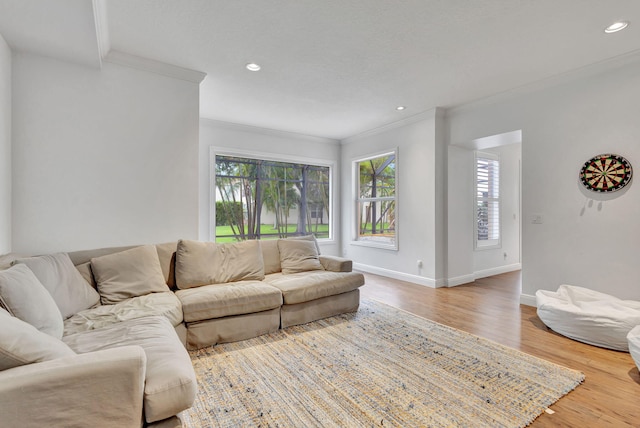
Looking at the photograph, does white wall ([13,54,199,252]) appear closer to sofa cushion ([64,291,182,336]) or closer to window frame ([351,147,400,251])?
sofa cushion ([64,291,182,336])

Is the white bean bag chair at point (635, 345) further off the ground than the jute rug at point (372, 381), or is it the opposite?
the white bean bag chair at point (635, 345)

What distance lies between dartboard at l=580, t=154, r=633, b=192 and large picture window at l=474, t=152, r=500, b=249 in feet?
6.77

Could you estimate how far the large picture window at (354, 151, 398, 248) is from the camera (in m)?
5.45

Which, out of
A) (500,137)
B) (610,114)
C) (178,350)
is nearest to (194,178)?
(178,350)

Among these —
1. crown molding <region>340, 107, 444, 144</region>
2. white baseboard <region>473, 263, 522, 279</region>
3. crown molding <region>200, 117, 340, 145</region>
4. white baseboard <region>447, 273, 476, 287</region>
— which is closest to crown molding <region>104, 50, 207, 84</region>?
crown molding <region>200, 117, 340, 145</region>

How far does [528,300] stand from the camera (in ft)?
12.0

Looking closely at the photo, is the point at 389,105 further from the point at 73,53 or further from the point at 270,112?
the point at 73,53

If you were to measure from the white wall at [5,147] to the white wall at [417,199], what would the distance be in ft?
15.2

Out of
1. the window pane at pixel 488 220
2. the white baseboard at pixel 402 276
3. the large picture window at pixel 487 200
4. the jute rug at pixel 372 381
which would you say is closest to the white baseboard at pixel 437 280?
the white baseboard at pixel 402 276

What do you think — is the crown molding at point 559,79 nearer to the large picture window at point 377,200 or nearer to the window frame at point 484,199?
the window frame at point 484,199

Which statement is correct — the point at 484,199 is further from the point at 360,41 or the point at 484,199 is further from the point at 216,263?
the point at 216,263

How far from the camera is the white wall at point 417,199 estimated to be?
4.54 metres

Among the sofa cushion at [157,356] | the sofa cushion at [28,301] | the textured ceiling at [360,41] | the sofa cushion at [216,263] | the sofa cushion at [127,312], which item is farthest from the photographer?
the sofa cushion at [216,263]

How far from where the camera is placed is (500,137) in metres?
4.06
